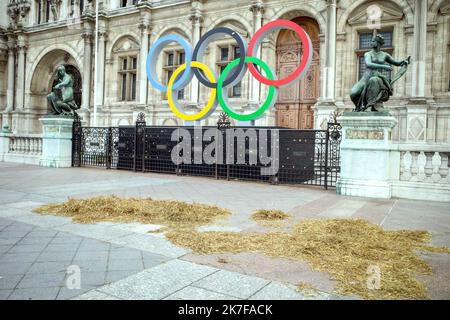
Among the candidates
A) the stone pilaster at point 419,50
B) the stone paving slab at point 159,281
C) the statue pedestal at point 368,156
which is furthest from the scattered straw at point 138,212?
the stone pilaster at point 419,50

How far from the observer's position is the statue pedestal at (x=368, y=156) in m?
9.70

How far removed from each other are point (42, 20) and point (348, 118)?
27.7m

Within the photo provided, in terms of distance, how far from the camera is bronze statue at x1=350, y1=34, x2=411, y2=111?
977 cm

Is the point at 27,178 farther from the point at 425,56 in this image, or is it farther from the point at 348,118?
the point at 425,56

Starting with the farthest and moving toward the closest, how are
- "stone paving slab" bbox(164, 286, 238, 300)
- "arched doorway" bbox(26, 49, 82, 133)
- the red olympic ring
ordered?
1. "arched doorway" bbox(26, 49, 82, 133)
2. the red olympic ring
3. "stone paving slab" bbox(164, 286, 238, 300)


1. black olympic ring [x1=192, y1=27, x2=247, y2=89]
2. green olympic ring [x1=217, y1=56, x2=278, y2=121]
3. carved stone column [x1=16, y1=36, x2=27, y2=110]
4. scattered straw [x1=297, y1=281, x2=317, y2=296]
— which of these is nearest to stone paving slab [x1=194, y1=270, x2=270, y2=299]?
scattered straw [x1=297, y1=281, x2=317, y2=296]

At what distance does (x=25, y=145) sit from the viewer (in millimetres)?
18312

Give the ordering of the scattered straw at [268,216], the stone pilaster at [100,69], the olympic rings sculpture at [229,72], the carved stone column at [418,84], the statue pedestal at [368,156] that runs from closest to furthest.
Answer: the scattered straw at [268,216], the statue pedestal at [368,156], the carved stone column at [418,84], the olympic rings sculpture at [229,72], the stone pilaster at [100,69]

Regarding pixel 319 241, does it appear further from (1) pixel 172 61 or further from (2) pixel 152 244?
(1) pixel 172 61

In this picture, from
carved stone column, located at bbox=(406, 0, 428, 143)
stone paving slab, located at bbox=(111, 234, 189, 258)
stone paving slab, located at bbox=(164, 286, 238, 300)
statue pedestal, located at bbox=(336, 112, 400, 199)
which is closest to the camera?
stone paving slab, located at bbox=(164, 286, 238, 300)

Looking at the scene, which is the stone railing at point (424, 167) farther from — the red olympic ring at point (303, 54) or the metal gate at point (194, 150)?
the red olympic ring at point (303, 54)

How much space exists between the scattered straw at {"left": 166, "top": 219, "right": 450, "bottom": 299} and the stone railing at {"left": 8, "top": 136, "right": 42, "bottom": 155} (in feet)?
49.1

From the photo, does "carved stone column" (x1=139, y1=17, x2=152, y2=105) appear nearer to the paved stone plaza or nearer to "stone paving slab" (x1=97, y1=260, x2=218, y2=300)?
the paved stone plaza

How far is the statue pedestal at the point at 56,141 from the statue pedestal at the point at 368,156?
11858mm
